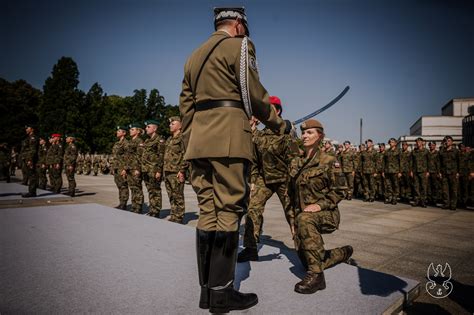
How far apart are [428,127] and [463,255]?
63655 mm

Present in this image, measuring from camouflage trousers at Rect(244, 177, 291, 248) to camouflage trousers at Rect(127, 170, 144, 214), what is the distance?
4.28 m

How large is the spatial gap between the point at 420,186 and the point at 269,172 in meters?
8.96

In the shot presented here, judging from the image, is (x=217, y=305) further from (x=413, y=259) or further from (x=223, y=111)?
(x=413, y=259)

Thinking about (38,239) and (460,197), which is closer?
(38,239)

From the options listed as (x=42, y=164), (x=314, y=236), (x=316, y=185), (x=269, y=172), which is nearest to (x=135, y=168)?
(x=269, y=172)

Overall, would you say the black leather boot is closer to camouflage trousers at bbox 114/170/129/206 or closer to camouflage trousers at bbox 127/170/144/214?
camouflage trousers at bbox 127/170/144/214

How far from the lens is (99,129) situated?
5150cm

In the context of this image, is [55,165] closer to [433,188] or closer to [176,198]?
[176,198]

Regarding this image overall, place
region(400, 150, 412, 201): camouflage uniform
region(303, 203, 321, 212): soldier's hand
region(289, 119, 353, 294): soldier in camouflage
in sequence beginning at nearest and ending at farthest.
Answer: region(289, 119, 353, 294): soldier in camouflage, region(303, 203, 321, 212): soldier's hand, region(400, 150, 412, 201): camouflage uniform

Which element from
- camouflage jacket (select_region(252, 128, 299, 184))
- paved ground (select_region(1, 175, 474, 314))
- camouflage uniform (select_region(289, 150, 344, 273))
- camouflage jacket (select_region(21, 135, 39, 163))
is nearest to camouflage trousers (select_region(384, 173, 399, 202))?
paved ground (select_region(1, 175, 474, 314))

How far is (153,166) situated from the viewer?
7402mm

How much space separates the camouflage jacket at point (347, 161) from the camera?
13.4 meters

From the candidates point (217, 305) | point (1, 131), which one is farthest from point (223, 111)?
point (1, 131)

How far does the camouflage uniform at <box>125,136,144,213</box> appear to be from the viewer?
760 centimetres
